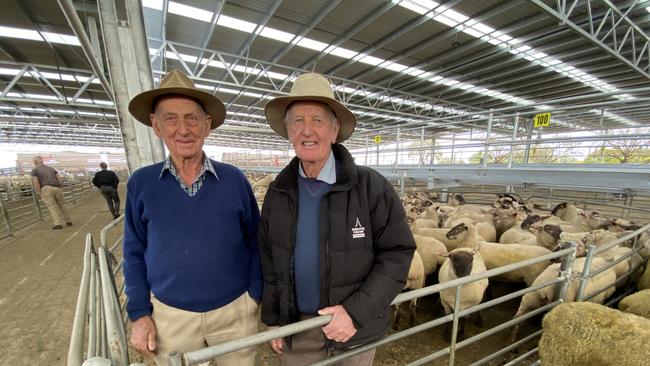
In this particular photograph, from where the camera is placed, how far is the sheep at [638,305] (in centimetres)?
238

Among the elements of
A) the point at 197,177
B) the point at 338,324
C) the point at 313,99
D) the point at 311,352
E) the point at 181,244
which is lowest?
Result: the point at 311,352

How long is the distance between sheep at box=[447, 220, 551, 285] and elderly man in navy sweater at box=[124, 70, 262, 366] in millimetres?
3525

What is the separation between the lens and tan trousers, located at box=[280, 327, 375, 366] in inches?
56.3

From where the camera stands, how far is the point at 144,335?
4.80 ft

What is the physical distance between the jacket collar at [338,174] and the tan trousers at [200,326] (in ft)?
2.48

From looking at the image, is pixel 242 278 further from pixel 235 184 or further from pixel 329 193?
pixel 329 193

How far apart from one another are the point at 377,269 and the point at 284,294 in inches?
18.6

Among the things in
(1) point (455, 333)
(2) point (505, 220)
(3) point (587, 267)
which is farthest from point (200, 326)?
(2) point (505, 220)

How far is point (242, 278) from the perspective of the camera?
1.58 m

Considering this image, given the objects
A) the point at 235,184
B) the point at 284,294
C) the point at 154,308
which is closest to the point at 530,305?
the point at 284,294

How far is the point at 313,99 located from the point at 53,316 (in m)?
4.85

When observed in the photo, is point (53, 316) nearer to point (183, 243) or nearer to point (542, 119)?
point (183, 243)

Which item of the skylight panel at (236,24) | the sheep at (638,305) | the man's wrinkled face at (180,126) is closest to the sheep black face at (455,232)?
the sheep at (638,305)

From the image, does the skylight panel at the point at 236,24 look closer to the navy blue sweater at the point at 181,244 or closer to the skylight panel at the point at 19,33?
the skylight panel at the point at 19,33
